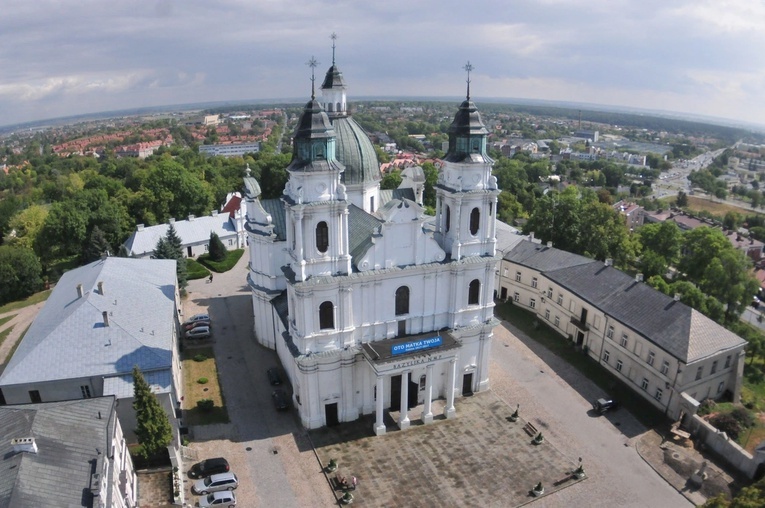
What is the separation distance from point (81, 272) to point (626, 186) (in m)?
153

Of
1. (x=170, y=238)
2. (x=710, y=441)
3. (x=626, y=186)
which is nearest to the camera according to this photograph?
(x=710, y=441)

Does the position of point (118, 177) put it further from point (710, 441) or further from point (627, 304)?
point (710, 441)

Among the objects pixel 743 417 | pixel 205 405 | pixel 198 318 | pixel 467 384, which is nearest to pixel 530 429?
pixel 467 384

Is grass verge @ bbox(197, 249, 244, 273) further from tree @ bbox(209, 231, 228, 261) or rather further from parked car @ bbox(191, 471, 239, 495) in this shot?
parked car @ bbox(191, 471, 239, 495)

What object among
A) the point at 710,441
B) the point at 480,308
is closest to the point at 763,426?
the point at 710,441

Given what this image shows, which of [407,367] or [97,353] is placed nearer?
[407,367]

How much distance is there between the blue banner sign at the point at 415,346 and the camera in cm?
3100

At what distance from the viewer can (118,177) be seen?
10906cm

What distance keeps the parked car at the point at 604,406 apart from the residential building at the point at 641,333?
10.6ft

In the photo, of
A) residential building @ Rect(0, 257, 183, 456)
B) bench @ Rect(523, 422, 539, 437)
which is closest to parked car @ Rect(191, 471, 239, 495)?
residential building @ Rect(0, 257, 183, 456)

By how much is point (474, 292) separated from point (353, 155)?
14.8 meters

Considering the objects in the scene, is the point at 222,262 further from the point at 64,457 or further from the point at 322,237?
the point at 64,457

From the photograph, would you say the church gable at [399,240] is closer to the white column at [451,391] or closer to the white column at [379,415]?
the white column at [451,391]

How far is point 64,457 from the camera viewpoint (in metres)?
21.2
